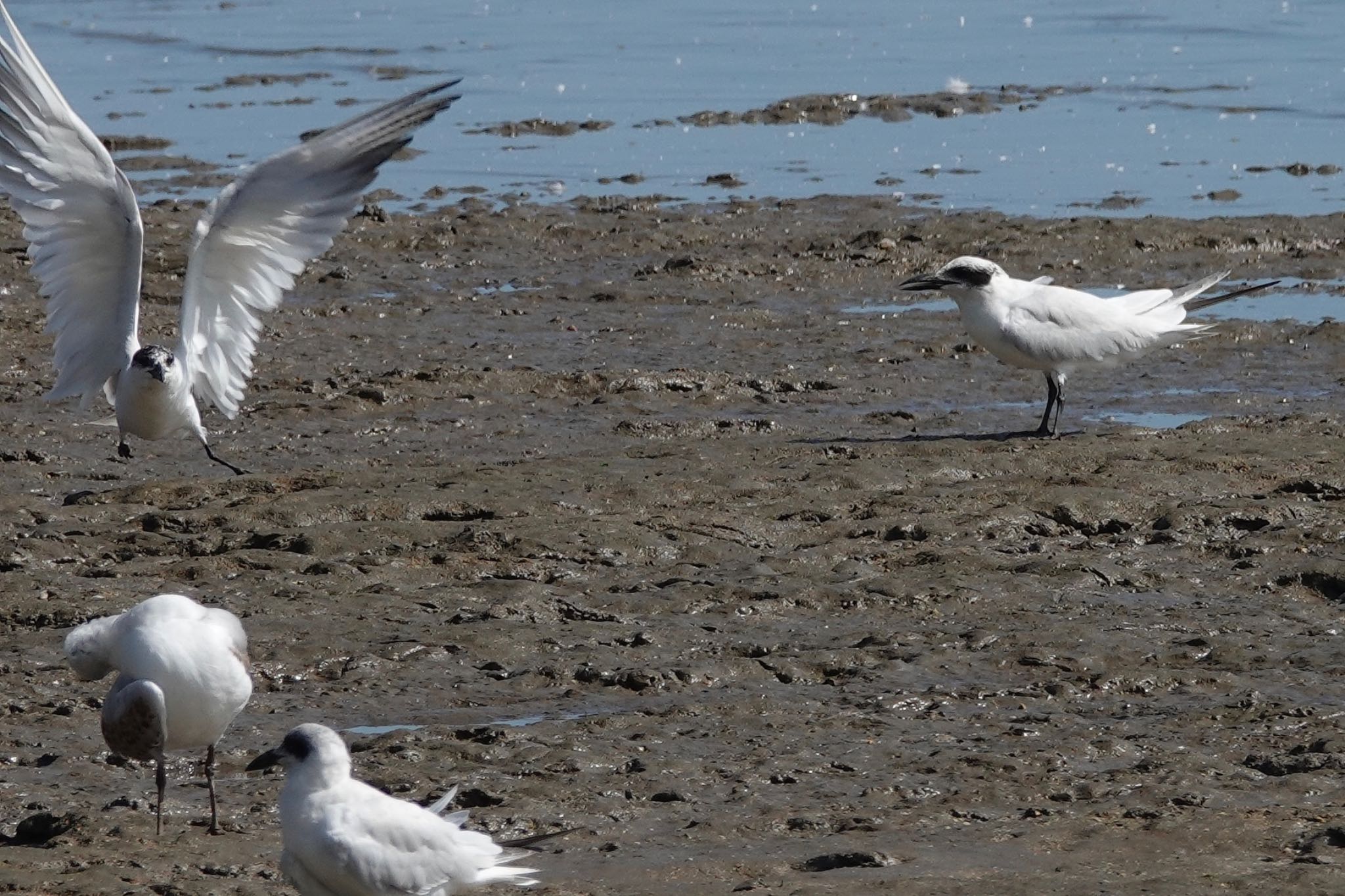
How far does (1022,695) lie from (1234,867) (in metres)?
1.58

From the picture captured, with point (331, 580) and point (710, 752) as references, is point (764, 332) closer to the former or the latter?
point (331, 580)

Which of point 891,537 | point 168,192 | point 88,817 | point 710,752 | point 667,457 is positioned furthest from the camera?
point 168,192

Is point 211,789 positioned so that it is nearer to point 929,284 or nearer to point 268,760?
point 268,760

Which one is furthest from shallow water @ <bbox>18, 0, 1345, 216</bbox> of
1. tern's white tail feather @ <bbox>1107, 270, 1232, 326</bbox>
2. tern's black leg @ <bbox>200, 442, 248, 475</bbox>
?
tern's black leg @ <bbox>200, 442, 248, 475</bbox>

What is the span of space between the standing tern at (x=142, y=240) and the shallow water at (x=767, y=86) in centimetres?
669

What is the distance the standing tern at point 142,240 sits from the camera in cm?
948

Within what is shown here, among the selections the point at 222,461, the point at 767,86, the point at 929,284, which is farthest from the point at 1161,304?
the point at 767,86

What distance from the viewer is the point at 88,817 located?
6.02 meters

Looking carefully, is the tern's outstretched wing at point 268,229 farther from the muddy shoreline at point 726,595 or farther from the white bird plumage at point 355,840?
the white bird plumage at point 355,840

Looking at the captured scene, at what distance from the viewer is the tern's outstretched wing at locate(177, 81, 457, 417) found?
981 cm

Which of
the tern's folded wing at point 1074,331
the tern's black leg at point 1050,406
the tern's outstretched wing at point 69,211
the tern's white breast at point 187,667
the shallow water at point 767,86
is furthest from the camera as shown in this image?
the shallow water at point 767,86

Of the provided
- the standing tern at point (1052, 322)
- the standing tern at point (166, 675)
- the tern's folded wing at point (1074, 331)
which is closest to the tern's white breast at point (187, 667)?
the standing tern at point (166, 675)

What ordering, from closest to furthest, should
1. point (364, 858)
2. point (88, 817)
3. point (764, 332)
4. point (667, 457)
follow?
1. point (364, 858)
2. point (88, 817)
3. point (667, 457)
4. point (764, 332)

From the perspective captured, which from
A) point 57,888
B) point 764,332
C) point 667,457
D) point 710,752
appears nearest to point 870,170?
point 764,332
